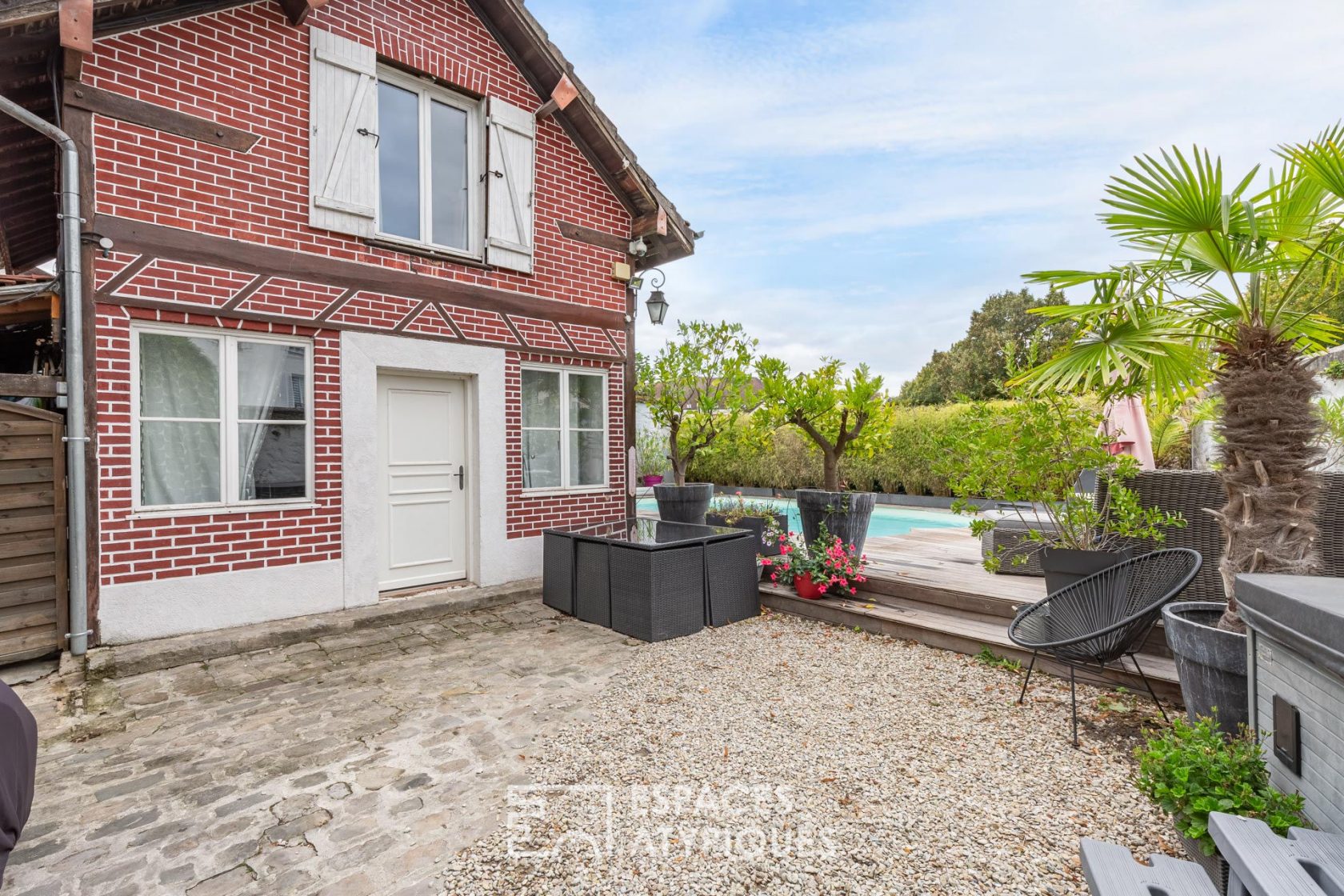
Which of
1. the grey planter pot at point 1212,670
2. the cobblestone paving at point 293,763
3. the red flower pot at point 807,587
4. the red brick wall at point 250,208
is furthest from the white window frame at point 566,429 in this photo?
the grey planter pot at point 1212,670

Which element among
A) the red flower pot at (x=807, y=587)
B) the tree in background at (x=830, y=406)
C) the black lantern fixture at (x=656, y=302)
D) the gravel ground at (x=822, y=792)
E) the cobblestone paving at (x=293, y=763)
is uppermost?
the black lantern fixture at (x=656, y=302)

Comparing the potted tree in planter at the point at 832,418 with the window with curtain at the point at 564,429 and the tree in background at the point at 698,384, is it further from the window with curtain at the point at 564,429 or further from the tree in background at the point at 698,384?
the window with curtain at the point at 564,429

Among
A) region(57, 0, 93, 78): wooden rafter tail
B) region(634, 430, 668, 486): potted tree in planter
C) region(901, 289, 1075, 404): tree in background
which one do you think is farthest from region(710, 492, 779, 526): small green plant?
region(901, 289, 1075, 404): tree in background

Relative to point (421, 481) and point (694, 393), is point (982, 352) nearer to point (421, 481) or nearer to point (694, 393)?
point (694, 393)

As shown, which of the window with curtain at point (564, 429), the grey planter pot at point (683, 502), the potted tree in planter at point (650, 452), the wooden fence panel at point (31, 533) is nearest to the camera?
the wooden fence panel at point (31, 533)

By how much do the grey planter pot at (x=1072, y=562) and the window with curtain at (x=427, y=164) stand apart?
5.25 m

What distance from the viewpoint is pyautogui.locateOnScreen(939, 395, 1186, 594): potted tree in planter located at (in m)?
3.80

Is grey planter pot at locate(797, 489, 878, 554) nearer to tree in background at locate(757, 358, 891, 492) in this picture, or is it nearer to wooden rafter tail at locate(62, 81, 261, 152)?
tree in background at locate(757, 358, 891, 492)

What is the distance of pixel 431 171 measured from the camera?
18.7 ft

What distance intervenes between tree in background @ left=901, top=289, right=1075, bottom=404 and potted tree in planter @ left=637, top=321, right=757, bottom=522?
1711 centimetres

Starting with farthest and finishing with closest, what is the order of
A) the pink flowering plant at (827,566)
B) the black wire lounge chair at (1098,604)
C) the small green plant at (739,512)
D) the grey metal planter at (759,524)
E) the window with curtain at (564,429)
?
the small green plant at (739,512) → the window with curtain at (564,429) → the grey metal planter at (759,524) → the pink flowering plant at (827,566) → the black wire lounge chair at (1098,604)

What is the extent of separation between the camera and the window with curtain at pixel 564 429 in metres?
6.29

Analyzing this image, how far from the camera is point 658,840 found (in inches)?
87.1

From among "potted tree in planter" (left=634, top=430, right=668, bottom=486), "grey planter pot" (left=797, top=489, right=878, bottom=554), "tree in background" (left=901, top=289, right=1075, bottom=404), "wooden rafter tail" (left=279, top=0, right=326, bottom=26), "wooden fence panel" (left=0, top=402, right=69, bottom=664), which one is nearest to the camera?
"wooden fence panel" (left=0, top=402, right=69, bottom=664)
